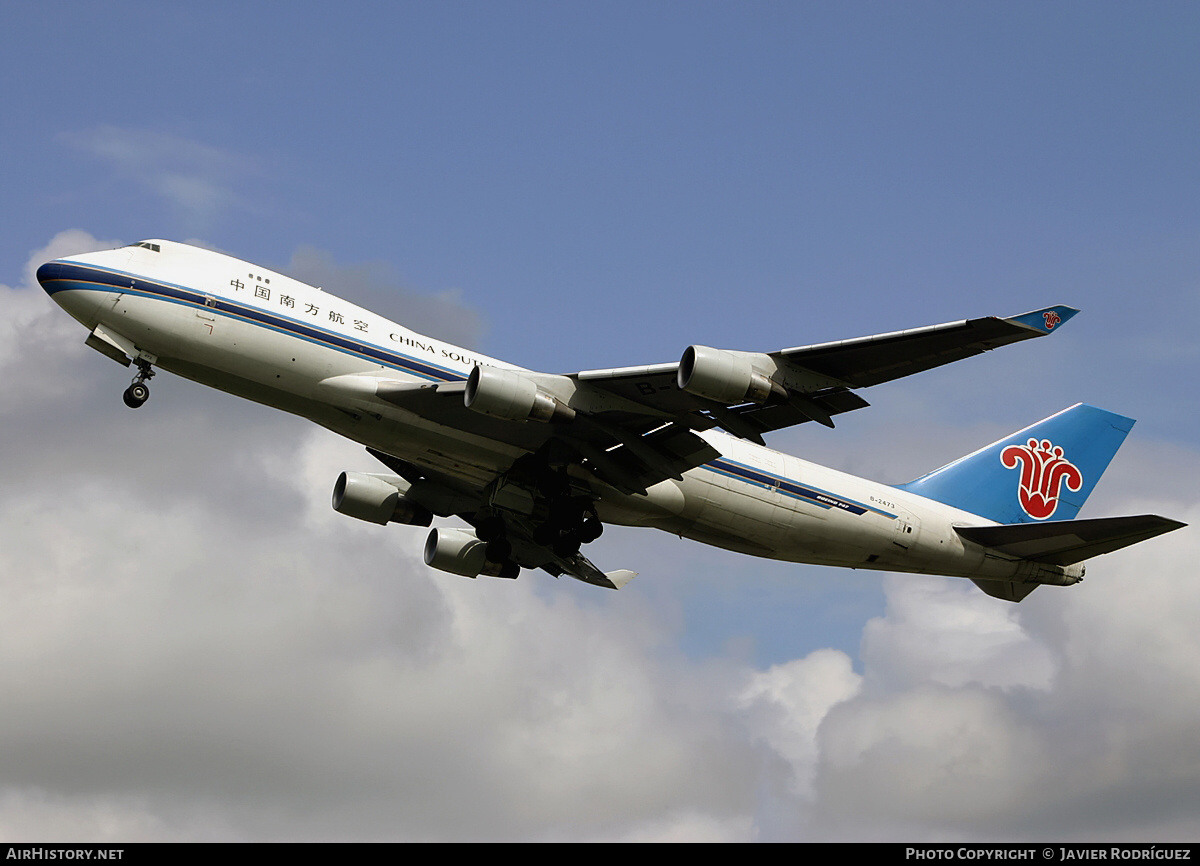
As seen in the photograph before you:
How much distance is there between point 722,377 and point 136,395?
45.1 feet

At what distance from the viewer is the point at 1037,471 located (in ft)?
133

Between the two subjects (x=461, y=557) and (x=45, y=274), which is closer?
(x=45, y=274)

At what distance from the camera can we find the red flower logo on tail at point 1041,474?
40.0m

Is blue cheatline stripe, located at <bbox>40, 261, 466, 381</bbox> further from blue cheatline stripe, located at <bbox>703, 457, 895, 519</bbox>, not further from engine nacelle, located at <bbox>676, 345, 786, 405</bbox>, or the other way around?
blue cheatline stripe, located at <bbox>703, 457, 895, 519</bbox>

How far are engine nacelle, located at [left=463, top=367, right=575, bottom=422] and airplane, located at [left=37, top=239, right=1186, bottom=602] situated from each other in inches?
1.7

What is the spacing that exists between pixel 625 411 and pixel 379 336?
20.3ft

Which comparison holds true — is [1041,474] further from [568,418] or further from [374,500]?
[374,500]

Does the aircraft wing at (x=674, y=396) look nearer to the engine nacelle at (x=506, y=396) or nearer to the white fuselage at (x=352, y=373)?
the engine nacelle at (x=506, y=396)

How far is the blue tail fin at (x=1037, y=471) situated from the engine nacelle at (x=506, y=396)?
47.6 feet

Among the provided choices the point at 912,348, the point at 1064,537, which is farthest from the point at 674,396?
the point at 1064,537

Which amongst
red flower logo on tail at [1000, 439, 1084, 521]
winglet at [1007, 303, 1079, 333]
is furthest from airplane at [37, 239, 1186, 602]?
red flower logo on tail at [1000, 439, 1084, 521]

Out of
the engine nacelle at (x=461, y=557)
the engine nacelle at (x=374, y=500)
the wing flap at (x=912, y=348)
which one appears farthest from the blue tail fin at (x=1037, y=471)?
the engine nacelle at (x=374, y=500)
